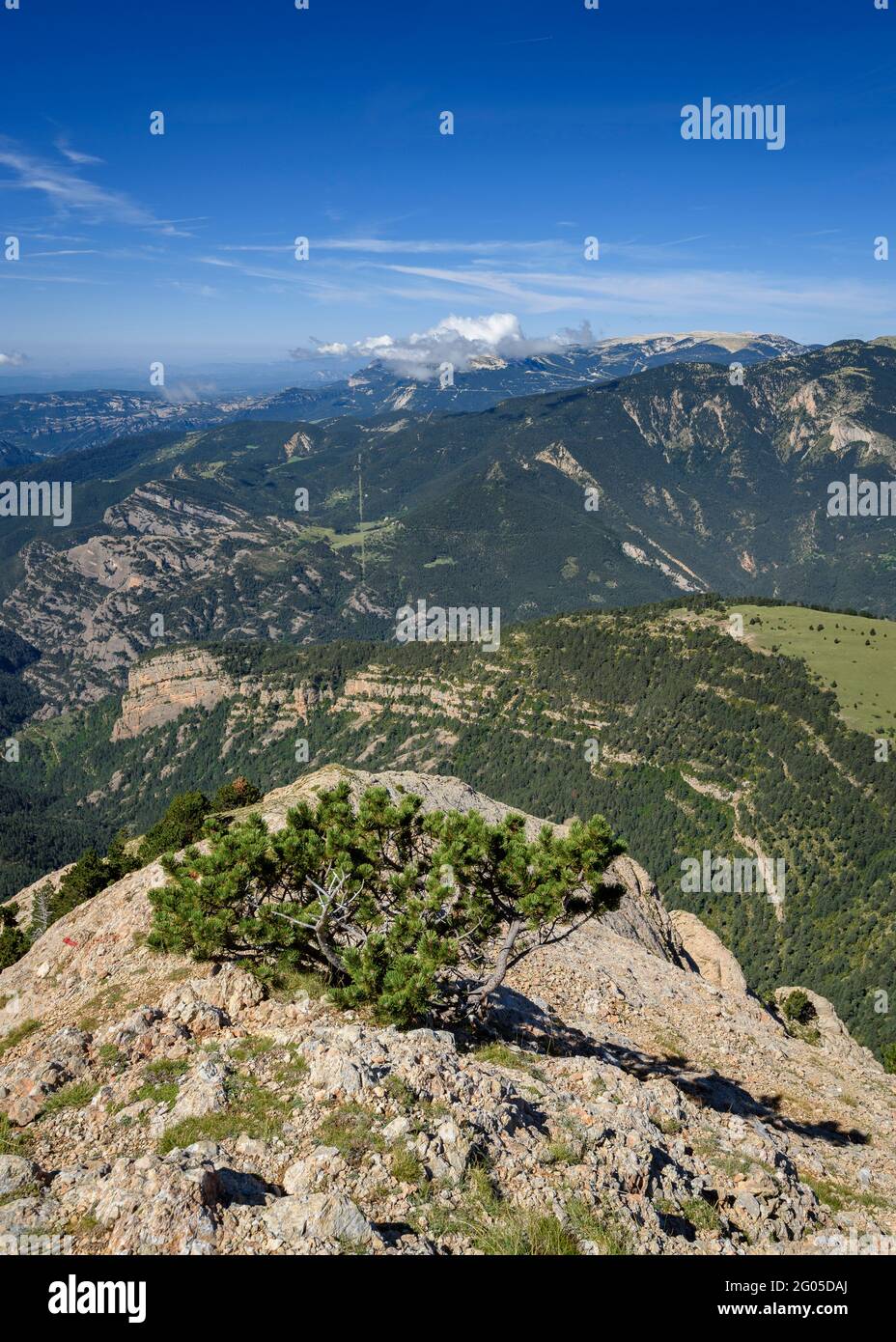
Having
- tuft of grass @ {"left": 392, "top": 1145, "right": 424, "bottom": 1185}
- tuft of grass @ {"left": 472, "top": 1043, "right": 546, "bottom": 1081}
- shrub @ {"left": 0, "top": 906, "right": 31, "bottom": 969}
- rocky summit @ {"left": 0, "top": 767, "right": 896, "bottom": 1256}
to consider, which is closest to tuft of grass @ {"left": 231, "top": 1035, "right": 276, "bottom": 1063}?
rocky summit @ {"left": 0, "top": 767, "right": 896, "bottom": 1256}

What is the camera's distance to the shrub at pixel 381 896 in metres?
26.4

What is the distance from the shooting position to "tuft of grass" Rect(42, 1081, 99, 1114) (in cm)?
2145

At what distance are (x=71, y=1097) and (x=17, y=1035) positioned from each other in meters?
11.2

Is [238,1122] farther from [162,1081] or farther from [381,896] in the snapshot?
[381,896]

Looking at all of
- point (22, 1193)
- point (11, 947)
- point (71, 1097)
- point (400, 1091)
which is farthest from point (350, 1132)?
point (11, 947)

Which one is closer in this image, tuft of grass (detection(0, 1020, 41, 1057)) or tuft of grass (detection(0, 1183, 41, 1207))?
tuft of grass (detection(0, 1183, 41, 1207))

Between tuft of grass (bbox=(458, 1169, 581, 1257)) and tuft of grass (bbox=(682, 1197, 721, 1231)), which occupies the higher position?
tuft of grass (bbox=(458, 1169, 581, 1257))

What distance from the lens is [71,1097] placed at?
2184 centimetres

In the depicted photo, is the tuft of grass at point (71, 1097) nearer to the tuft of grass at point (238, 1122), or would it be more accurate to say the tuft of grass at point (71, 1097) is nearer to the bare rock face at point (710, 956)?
the tuft of grass at point (238, 1122)

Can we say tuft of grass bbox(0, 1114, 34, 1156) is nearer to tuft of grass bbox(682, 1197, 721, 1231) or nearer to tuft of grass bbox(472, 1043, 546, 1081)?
tuft of grass bbox(472, 1043, 546, 1081)

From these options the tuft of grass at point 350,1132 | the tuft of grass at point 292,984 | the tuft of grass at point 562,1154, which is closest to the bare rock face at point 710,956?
the tuft of grass at point 292,984

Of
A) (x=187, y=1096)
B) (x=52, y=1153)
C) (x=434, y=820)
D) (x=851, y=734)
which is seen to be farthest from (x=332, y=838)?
(x=851, y=734)

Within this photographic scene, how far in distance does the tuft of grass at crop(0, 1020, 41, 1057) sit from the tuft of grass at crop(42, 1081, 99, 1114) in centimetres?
857
